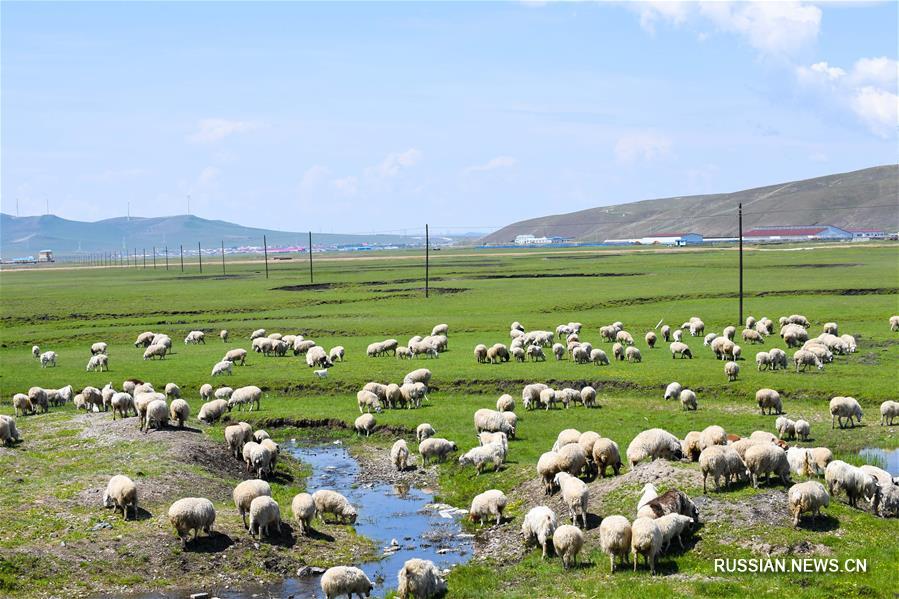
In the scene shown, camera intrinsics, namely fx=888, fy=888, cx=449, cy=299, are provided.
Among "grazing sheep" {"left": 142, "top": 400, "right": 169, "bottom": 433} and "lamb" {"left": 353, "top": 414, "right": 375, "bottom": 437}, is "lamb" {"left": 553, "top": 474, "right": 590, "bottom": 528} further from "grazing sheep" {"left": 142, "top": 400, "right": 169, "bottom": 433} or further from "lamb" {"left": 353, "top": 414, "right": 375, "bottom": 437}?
"grazing sheep" {"left": 142, "top": 400, "right": 169, "bottom": 433}

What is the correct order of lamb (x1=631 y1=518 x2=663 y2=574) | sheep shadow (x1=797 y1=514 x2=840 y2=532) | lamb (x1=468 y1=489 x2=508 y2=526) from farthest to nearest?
lamb (x1=468 y1=489 x2=508 y2=526), sheep shadow (x1=797 y1=514 x2=840 y2=532), lamb (x1=631 y1=518 x2=663 y2=574)

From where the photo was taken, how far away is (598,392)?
124 ft

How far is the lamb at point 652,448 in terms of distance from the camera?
2331 centimetres

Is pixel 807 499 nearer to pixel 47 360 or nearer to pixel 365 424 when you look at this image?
pixel 365 424

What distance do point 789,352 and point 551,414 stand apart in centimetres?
1682

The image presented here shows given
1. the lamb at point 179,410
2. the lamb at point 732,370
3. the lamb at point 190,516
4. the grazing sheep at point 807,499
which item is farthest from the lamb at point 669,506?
the lamb at point 732,370

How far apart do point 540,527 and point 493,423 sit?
10.4 meters

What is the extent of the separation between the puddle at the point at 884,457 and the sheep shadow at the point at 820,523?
677 centimetres

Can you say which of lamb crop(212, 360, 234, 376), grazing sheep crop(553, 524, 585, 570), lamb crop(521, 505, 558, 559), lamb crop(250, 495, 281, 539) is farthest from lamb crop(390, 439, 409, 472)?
lamb crop(212, 360, 234, 376)

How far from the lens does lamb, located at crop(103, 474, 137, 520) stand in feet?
67.6

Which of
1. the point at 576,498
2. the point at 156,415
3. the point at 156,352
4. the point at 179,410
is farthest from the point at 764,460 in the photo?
the point at 156,352

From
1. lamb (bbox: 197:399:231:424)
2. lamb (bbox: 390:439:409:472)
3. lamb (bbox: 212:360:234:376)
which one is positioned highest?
lamb (bbox: 212:360:234:376)

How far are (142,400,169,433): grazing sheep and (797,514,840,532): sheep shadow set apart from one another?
19.4 metres

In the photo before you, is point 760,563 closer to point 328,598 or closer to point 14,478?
point 328,598
